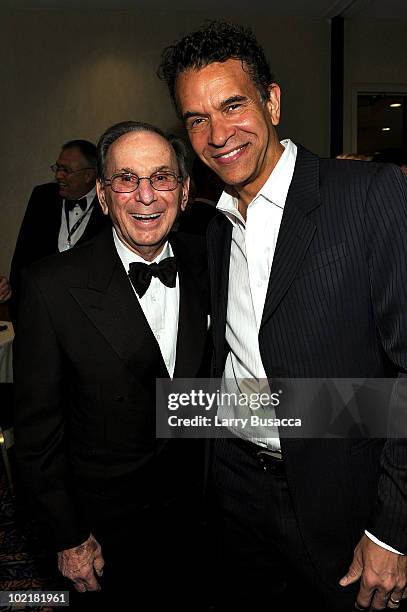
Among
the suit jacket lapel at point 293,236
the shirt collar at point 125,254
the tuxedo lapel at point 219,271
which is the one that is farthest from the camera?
the shirt collar at point 125,254

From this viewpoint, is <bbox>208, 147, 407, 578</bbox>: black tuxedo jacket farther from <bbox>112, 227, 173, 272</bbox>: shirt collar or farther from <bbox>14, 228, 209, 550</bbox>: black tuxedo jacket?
<bbox>112, 227, 173, 272</bbox>: shirt collar

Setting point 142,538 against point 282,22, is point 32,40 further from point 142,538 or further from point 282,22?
point 142,538

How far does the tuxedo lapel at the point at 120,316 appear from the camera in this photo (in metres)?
1.56

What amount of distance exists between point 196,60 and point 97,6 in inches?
205

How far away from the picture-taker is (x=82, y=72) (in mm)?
6180

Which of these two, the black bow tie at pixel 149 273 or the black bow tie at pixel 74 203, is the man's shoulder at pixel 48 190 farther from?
the black bow tie at pixel 149 273

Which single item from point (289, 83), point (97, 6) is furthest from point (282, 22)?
point (97, 6)

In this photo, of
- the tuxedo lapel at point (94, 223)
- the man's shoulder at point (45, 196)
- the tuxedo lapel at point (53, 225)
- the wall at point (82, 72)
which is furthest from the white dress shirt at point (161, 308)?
the wall at point (82, 72)

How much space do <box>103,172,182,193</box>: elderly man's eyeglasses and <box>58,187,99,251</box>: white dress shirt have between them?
2.59 meters

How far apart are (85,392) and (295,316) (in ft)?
2.06

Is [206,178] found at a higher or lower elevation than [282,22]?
lower

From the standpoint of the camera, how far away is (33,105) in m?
6.18

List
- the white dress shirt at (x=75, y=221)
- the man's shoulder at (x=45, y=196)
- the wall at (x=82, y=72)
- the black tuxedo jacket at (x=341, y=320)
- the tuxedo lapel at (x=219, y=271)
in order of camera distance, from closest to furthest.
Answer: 1. the black tuxedo jacket at (x=341, y=320)
2. the tuxedo lapel at (x=219, y=271)
3. the white dress shirt at (x=75, y=221)
4. the man's shoulder at (x=45, y=196)
5. the wall at (x=82, y=72)

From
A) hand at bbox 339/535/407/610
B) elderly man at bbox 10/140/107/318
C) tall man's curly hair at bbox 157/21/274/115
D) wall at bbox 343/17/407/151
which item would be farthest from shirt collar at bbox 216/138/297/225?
wall at bbox 343/17/407/151
